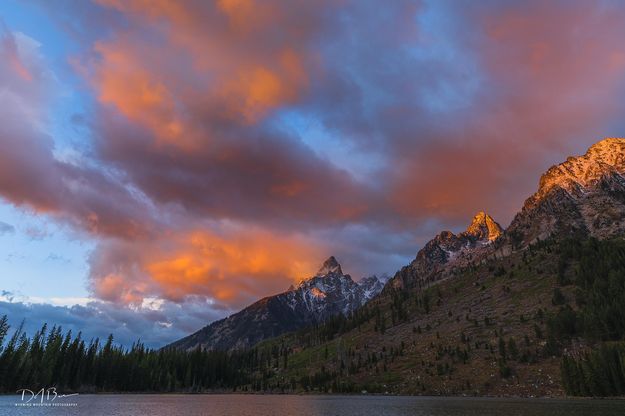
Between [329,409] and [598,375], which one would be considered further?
[598,375]

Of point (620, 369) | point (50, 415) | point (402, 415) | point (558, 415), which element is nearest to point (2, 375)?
point (50, 415)

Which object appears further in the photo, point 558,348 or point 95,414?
point 558,348

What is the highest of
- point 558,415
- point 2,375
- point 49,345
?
point 49,345

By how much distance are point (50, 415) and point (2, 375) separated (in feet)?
390

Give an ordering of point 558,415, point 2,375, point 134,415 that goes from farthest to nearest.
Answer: point 2,375
point 134,415
point 558,415

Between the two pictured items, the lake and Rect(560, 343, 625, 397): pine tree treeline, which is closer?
the lake

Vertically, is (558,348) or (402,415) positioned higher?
(558,348)

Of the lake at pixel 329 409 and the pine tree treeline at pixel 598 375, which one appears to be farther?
the pine tree treeline at pixel 598 375

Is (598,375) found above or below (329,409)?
above

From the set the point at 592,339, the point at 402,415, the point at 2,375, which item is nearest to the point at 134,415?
the point at 402,415

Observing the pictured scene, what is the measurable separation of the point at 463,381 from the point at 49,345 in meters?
185

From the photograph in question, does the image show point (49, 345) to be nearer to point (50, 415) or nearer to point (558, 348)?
point (50, 415)

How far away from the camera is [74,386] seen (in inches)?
7677

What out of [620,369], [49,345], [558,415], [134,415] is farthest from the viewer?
[49,345]
